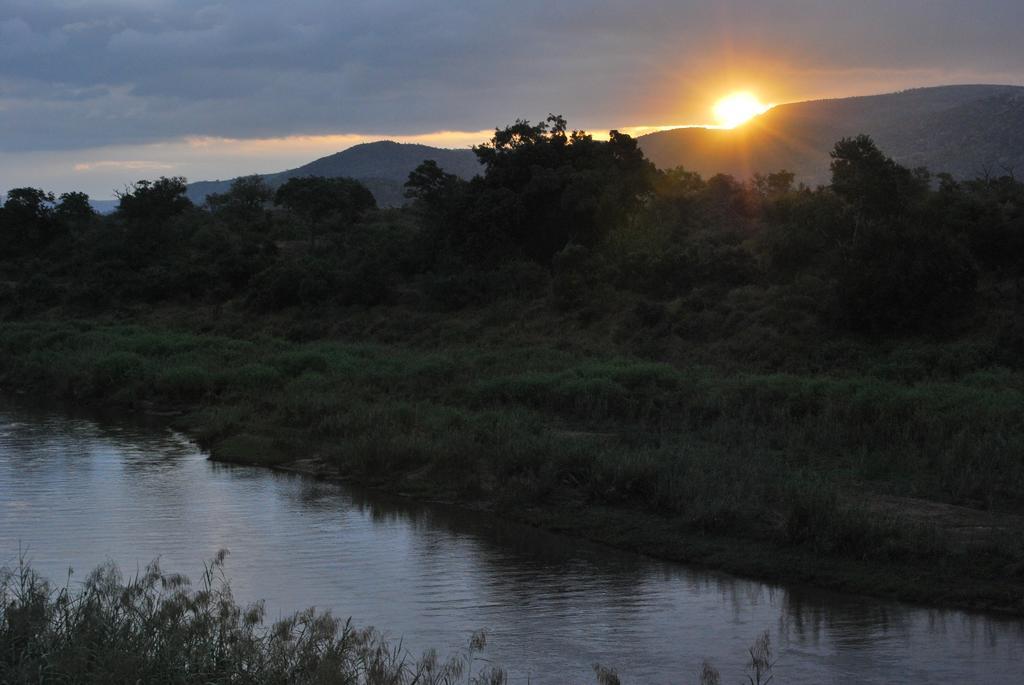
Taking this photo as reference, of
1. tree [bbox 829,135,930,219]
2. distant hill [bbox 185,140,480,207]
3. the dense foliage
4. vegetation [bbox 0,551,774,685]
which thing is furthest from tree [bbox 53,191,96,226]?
distant hill [bbox 185,140,480,207]

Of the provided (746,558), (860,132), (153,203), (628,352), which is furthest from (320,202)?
(860,132)

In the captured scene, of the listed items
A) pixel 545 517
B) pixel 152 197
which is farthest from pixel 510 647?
pixel 152 197

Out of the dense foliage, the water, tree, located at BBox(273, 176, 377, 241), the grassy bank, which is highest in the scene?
tree, located at BBox(273, 176, 377, 241)

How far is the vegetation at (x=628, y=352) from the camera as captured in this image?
1390 centimetres

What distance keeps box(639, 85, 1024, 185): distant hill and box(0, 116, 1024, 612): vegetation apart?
3284 centimetres

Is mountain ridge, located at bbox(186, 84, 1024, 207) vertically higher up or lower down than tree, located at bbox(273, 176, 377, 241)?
higher up

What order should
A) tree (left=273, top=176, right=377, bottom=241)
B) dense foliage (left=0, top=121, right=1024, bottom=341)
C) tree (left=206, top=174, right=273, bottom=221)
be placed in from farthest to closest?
tree (left=206, top=174, right=273, bottom=221), tree (left=273, top=176, right=377, bottom=241), dense foliage (left=0, top=121, right=1024, bottom=341)

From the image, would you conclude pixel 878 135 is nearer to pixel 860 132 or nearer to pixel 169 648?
pixel 860 132

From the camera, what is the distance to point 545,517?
15.0m

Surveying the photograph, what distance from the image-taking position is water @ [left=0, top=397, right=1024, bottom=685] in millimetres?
9734

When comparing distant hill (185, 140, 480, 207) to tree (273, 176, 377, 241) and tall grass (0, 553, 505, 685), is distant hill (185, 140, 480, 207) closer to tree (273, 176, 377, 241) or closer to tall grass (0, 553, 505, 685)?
tree (273, 176, 377, 241)

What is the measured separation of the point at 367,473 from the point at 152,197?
41.2 metres

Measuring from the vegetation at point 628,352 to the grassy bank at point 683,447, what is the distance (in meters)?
0.05

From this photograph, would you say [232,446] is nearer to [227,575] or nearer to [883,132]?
[227,575]
